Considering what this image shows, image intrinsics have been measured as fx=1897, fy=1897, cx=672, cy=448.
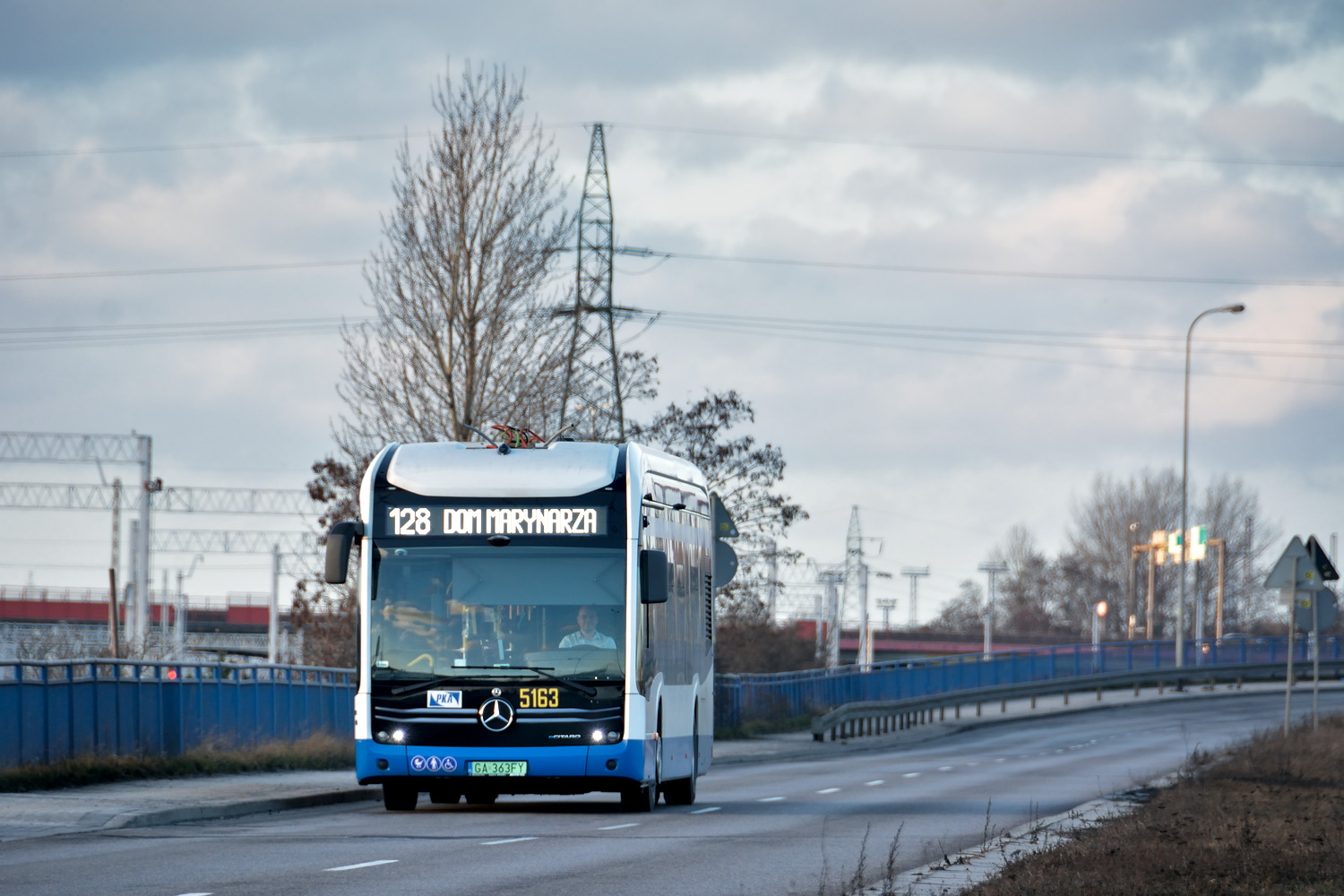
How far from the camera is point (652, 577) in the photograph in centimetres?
1670

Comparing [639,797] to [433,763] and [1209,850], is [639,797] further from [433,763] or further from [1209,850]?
[1209,850]

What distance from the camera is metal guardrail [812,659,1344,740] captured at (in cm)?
4500

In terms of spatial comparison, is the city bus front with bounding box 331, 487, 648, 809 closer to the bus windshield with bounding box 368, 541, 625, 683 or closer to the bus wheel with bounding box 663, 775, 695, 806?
the bus windshield with bounding box 368, 541, 625, 683

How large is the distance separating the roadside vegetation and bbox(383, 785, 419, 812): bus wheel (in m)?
3.54

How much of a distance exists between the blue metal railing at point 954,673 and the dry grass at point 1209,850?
63.1 ft

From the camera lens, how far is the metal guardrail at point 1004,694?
45.0m

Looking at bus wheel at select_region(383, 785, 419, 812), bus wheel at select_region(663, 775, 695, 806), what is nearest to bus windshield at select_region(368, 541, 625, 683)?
bus wheel at select_region(383, 785, 419, 812)

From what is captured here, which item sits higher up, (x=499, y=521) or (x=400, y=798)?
(x=499, y=521)

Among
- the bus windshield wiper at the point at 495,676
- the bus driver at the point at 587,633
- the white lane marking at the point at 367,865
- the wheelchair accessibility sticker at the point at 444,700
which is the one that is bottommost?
the white lane marking at the point at 367,865

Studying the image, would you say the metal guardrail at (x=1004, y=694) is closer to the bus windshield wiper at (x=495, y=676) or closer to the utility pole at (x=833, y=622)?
the utility pole at (x=833, y=622)

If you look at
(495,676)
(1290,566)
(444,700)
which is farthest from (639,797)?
(1290,566)

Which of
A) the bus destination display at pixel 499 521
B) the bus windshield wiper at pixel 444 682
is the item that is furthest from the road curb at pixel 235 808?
the bus destination display at pixel 499 521

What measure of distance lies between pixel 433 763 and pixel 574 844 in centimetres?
233

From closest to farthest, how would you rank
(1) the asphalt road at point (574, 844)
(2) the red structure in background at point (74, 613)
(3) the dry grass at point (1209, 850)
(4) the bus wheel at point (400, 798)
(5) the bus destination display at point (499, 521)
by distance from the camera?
(3) the dry grass at point (1209, 850), (1) the asphalt road at point (574, 844), (5) the bus destination display at point (499, 521), (4) the bus wheel at point (400, 798), (2) the red structure in background at point (74, 613)
